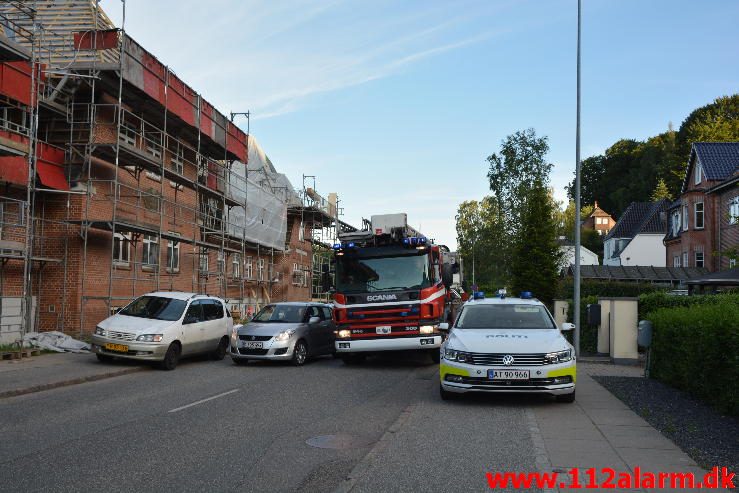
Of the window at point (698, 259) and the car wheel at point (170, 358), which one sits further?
the window at point (698, 259)

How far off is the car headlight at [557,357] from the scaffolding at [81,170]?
41.6ft

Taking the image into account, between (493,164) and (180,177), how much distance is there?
134 ft

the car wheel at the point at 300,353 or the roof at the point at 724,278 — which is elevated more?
the roof at the point at 724,278

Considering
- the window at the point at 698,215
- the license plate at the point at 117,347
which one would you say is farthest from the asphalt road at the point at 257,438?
the window at the point at 698,215

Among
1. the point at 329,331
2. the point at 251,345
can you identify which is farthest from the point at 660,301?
the point at 251,345

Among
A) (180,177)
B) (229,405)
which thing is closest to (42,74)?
(180,177)

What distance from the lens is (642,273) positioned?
45594 mm

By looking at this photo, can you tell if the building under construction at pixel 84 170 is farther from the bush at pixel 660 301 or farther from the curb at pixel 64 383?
the bush at pixel 660 301

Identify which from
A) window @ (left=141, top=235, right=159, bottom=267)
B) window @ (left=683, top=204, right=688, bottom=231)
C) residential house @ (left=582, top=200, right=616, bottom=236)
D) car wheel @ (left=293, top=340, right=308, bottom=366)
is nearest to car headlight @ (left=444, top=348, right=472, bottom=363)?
car wheel @ (left=293, top=340, right=308, bottom=366)

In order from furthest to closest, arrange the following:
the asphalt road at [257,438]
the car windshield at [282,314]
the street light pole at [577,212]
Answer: the street light pole at [577,212] → the car windshield at [282,314] → the asphalt road at [257,438]

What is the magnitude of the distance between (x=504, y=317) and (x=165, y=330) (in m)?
7.75

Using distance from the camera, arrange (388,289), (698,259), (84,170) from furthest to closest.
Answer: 1. (698,259)
2. (84,170)
3. (388,289)

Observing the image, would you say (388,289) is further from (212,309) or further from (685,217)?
(685,217)

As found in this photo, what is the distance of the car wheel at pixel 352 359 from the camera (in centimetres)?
1741
